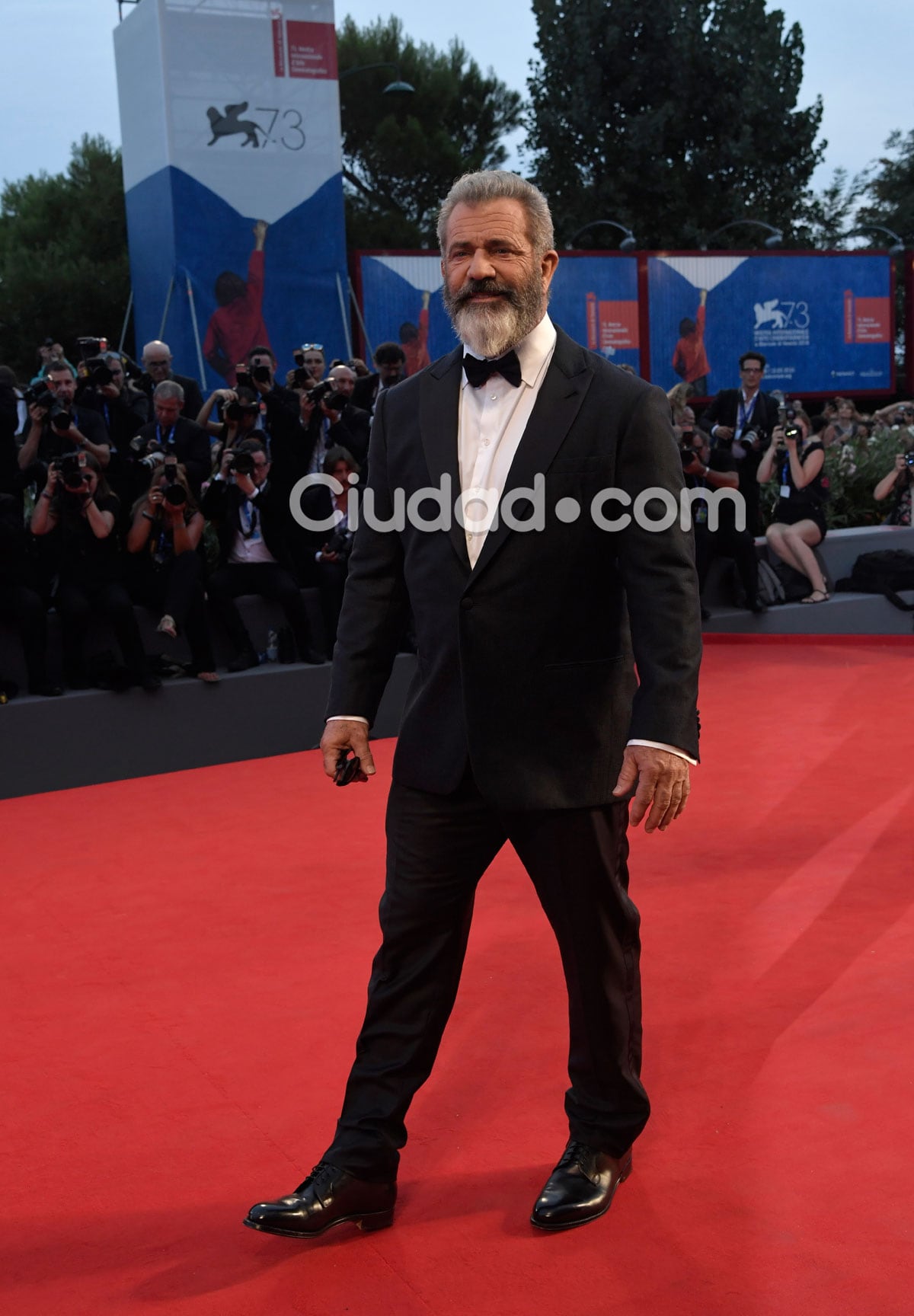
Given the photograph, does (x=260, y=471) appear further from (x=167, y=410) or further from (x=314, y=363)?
(x=314, y=363)

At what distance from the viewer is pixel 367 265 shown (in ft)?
52.5

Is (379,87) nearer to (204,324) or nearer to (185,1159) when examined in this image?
(204,324)

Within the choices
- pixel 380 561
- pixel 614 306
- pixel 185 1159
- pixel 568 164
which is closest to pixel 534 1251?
pixel 185 1159

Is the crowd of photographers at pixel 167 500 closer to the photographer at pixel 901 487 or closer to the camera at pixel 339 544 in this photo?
the camera at pixel 339 544

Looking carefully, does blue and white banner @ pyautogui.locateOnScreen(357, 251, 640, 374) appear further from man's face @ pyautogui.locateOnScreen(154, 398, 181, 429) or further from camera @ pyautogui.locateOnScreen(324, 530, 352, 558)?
man's face @ pyautogui.locateOnScreen(154, 398, 181, 429)

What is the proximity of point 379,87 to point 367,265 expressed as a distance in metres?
17.1

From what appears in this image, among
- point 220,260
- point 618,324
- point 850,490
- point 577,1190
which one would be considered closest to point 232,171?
point 220,260

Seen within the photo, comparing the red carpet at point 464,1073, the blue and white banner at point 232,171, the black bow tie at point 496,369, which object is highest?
the blue and white banner at point 232,171

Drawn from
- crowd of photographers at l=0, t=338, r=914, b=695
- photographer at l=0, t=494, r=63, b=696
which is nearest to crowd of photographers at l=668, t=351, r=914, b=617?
crowd of photographers at l=0, t=338, r=914, b=695

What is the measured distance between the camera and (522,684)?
87.0 inches

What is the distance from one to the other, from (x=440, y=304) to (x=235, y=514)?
1021 centimetres

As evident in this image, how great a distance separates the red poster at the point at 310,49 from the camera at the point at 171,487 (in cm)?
1010

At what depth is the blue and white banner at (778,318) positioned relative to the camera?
1808cm

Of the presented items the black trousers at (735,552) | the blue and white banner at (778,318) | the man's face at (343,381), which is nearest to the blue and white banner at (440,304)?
the blue and white banner at (778,318)
